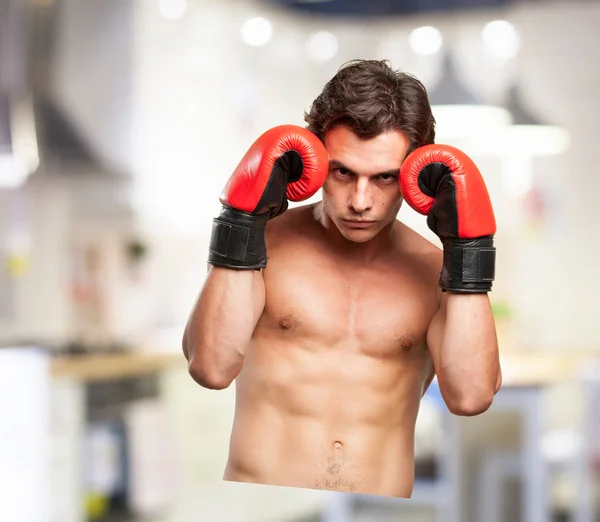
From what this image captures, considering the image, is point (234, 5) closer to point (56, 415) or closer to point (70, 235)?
point (70, 235)

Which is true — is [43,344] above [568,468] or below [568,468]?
above

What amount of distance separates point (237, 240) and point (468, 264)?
0.18 m

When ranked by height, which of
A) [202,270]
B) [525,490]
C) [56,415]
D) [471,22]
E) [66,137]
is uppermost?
[471,22]

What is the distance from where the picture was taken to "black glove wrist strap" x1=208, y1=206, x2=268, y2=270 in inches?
30.3

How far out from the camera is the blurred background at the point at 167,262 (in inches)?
127

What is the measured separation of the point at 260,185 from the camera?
0.77m

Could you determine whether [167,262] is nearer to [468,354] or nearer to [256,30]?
[256,30]

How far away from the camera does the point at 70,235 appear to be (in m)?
3.70

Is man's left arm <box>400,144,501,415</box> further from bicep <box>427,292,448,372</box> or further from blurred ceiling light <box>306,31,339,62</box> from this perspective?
blurred ceiling light <box>306,31,339,62</box>

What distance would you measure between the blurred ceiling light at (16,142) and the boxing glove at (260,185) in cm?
287

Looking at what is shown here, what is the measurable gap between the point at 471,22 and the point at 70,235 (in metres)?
2.48

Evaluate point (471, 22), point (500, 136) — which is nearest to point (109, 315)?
point (500, 136)

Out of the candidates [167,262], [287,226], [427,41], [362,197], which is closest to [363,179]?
[362,197]

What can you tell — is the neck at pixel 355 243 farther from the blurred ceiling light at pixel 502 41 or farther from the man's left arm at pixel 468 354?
the blurred ceiling light at pixel 502 41
